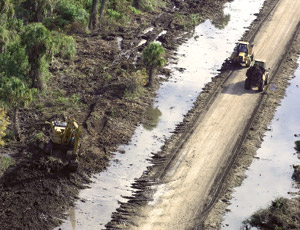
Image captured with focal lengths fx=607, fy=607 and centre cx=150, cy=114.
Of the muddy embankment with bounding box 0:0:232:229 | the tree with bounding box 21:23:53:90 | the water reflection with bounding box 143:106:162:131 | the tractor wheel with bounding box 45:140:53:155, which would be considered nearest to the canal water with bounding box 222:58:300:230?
the water reflection with bounding box 143:106:162:131

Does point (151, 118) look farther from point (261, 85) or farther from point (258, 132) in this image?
point (261, 85)

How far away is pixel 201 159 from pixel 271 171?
4715mm

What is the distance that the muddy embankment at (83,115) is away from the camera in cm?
3319

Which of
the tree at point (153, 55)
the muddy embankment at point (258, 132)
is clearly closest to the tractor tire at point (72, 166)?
the muddy embankment at point (258, 132)

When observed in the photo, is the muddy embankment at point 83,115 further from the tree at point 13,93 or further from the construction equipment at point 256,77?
the construction equipment at point 256,77

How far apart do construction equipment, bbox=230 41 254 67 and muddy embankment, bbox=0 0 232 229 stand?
21.1 ft

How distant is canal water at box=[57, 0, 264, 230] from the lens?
113 feet

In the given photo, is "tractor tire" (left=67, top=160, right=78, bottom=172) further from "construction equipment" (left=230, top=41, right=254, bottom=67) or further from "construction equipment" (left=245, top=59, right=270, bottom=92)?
"construction equipment" (left=230, top=41, right=254, bottom=67)

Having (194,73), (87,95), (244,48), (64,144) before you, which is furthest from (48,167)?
(244,48)

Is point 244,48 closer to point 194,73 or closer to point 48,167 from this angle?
point 194,73

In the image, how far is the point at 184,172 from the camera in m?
37.9

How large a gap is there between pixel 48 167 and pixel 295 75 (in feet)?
93.5

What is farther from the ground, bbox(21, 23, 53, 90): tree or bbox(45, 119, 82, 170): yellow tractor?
bbox(21, 23, 53, 90): tree

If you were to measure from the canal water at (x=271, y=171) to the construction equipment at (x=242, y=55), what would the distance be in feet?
22.3
